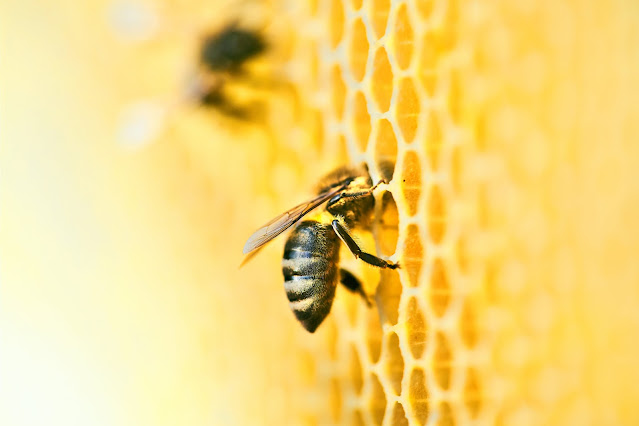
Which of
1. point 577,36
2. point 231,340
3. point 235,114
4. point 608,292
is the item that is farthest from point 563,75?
point 231,340

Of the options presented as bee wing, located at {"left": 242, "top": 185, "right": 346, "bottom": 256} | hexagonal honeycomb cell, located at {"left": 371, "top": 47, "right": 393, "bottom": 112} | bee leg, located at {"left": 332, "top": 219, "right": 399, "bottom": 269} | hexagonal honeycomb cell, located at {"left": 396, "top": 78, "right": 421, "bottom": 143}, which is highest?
hexagonal honeycomb cell, located at {"left": 371, "top": 47, "right": 393, "bottom": 112}

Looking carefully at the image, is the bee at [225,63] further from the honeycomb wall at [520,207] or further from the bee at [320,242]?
the bee at [320,242]

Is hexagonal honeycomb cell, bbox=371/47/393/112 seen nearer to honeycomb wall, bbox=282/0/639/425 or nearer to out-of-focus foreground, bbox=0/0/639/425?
honeycomb wall, bbox=282/0/639/425

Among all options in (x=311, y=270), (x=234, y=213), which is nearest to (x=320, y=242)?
(x=311, y=270)

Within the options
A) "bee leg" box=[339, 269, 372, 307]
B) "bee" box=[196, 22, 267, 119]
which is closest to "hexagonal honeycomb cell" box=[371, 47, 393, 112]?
"bee leg" box=[339, 269, 372, 307]

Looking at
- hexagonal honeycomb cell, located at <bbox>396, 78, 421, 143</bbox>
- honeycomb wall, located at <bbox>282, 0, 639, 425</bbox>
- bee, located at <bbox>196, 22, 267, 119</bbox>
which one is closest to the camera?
hexagonal honeycomb cell, located at <bbox>396, 78, 421, 143</bbox>

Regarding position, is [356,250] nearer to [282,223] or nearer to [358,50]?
[282,223]

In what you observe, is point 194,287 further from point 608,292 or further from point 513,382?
point 608,292
